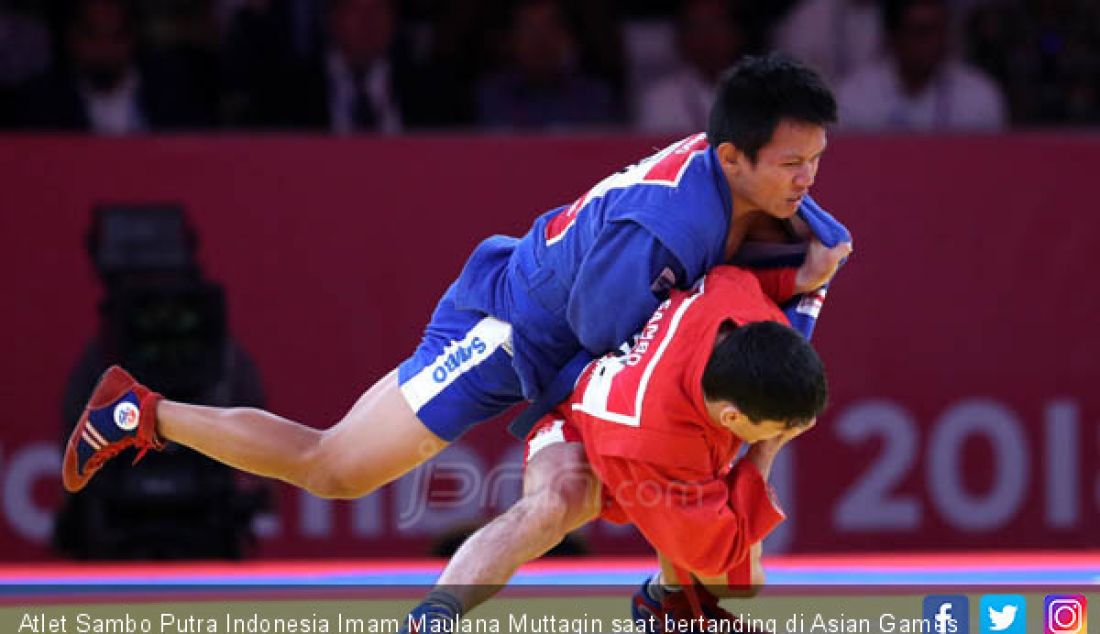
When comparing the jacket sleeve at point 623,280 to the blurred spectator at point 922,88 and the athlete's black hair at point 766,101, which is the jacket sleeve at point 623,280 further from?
the blurred spectator at point 922,88

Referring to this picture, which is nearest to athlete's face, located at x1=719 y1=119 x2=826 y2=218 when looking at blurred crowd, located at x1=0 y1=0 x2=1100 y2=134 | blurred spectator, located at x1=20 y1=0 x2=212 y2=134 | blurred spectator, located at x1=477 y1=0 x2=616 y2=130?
blurred crowd, located at x1=0 y1=0 x2=1100 y2=134

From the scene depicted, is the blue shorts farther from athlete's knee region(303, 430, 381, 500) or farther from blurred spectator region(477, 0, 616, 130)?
blurred spectator region(477, 0, 616, 130)

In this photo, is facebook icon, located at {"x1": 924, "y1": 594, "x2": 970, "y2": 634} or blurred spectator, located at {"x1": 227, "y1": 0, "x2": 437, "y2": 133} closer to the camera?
facebook icon, located at {"x1": 924, "y1": 594, "x2": 970, "y2": 634}

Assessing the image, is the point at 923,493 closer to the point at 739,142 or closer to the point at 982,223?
the point at 982,223

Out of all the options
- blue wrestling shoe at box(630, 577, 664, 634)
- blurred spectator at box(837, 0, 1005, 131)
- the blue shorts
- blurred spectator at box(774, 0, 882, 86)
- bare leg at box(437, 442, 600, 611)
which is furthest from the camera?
blurred spectator at box(774, 0, 882, 86)

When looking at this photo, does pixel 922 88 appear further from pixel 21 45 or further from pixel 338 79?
pixel 21 45

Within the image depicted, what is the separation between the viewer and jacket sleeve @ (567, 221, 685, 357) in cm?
461

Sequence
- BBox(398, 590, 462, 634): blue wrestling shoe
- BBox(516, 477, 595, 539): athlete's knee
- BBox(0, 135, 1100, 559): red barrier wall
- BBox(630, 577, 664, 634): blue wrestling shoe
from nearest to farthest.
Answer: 1. BBox(398, 590, 462, 634): blue wrestling shoe
2. BBox(516, 477, 595, 539): athlete's knee
3. BBox(630, 577, 664, 634): blue wrestling shoe
4. BBox(0, 135, 1100, 559): red barrier wall

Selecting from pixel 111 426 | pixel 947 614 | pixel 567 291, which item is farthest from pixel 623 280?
pixel 111 426

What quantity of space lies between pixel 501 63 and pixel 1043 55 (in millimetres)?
2012

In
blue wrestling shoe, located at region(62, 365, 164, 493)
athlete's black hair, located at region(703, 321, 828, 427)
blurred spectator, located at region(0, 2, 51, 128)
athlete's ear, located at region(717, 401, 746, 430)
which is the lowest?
blue wrestling shoe, located at region(62, 365, 164, 493)

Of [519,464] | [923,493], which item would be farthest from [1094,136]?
[519,464]

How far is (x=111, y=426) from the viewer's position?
17.1 feet

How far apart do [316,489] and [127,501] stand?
1.29 meters
